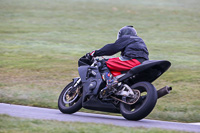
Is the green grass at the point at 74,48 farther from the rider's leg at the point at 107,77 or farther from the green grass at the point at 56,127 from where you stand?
the green grass at the point at 56,127

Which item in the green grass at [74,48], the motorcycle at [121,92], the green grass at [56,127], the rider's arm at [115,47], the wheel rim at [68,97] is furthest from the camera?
the green grass at [74,48]

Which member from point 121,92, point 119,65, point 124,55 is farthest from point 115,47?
point 121,92

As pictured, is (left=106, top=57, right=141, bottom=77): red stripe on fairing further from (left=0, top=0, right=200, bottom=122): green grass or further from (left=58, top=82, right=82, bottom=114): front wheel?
(left=0, top=0, right=200, bottom=122): green grass

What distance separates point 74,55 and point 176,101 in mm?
9865

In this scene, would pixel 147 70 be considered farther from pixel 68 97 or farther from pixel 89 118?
pixel 68 97

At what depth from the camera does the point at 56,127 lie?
616cm

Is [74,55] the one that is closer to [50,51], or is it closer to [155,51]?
[50,51]

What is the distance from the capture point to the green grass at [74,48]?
1027 centimetres

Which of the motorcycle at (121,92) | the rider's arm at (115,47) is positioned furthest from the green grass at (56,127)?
the rider's arm at (115,47)

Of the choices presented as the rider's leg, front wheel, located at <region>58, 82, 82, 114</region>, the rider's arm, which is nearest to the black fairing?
the rider's leg

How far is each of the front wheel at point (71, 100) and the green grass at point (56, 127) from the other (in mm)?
1481

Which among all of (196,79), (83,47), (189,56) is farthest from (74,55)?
(196,79)

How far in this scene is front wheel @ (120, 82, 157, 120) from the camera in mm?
6859

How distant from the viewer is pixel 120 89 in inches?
296
